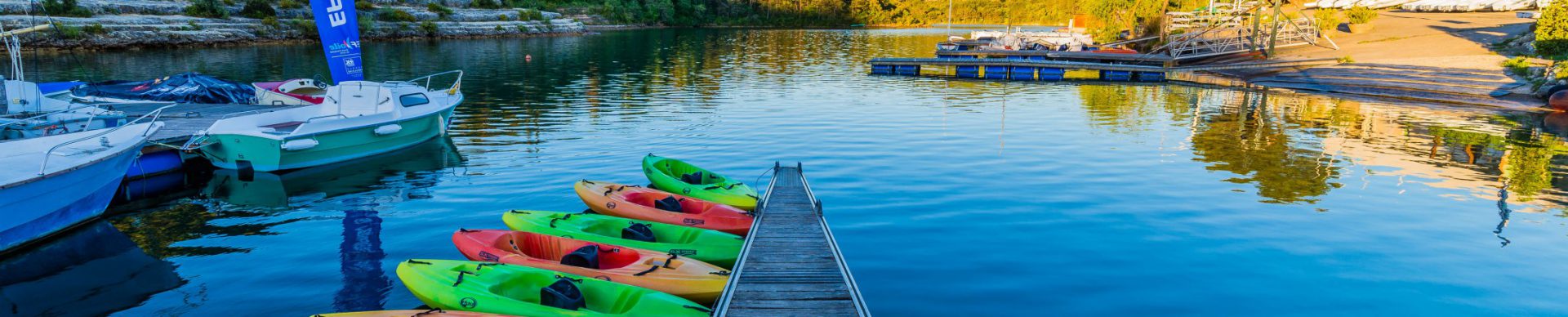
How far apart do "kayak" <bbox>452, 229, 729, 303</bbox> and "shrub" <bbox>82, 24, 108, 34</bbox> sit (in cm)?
6204

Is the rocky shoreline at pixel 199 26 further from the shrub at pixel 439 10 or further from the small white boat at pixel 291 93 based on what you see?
the small white boat at pixel 291 93

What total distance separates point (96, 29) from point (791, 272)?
66438mm

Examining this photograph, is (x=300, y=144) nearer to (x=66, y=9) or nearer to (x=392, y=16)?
(x=66, y=9)

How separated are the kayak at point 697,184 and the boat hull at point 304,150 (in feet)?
28.1

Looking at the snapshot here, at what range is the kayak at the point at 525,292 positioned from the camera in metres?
8.89

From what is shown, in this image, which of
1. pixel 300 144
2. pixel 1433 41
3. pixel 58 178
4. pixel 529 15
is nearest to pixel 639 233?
pixel 58 178

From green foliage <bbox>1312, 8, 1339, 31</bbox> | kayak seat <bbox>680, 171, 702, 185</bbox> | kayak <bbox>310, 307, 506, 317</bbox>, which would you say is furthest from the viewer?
green foliage <bbox>1312, 8, 1339, 31</bbox>

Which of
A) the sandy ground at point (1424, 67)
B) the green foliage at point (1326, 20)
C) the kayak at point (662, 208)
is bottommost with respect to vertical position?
the kayak at point (662, 208)

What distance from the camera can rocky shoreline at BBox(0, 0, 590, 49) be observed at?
54781 millimetres

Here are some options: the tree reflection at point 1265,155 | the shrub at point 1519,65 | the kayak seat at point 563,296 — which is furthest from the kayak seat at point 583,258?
the shrub at point 1519,65

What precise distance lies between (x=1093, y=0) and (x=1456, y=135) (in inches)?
1862

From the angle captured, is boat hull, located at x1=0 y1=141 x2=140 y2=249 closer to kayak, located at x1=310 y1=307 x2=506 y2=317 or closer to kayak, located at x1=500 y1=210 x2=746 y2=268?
kayak, located at x1=500 y1=210 x2=746 y2=268

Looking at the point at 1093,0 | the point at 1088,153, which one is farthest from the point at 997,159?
the point at 1093,0

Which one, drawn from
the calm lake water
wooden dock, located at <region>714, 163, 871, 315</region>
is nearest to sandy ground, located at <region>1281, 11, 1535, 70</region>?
the calm lake water
